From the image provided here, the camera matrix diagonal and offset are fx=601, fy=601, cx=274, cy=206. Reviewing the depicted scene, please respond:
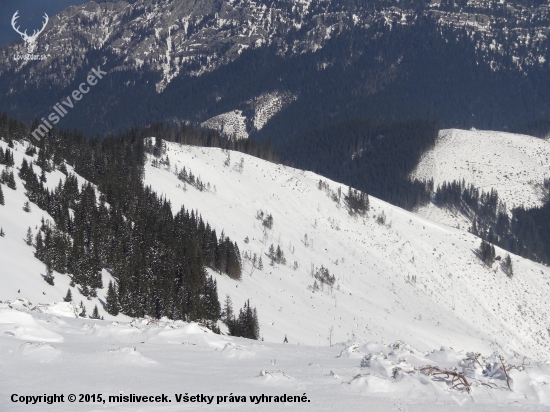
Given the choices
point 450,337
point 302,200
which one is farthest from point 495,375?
point 302,200

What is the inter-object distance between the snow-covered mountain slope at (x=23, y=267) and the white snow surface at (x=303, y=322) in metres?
0.19

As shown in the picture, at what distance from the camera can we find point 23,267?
4225cm

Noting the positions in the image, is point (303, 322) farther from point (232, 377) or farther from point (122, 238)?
point (232, 377)

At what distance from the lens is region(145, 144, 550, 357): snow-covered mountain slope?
72312 mm

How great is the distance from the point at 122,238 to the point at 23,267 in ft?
62.2

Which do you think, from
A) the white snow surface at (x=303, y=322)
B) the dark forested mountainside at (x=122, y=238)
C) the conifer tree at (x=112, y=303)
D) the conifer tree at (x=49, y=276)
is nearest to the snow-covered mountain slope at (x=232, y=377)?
the white snow surface at (x=303, y=322)

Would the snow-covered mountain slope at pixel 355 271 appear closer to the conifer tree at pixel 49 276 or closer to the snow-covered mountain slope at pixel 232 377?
the conifer tree at pixel 49 276

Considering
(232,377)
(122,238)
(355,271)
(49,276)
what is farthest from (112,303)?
(355,271)

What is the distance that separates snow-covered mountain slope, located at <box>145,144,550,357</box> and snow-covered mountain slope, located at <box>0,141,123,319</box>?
20.7m

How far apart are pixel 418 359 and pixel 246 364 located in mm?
3950

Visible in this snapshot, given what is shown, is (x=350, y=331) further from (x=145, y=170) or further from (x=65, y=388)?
(x=65, y=388)

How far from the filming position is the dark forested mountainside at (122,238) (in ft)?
161

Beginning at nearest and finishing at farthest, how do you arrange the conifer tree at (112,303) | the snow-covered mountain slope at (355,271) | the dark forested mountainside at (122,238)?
the conifer tree at (112,303)
the dark forested mountainside at (122,238)
the snow-covered mountain slope at (355,271)

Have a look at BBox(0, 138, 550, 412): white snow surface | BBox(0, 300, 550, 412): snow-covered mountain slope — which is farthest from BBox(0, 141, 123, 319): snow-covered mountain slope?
BBox(0, 300, 550, 412): snow-covered mountain slope
